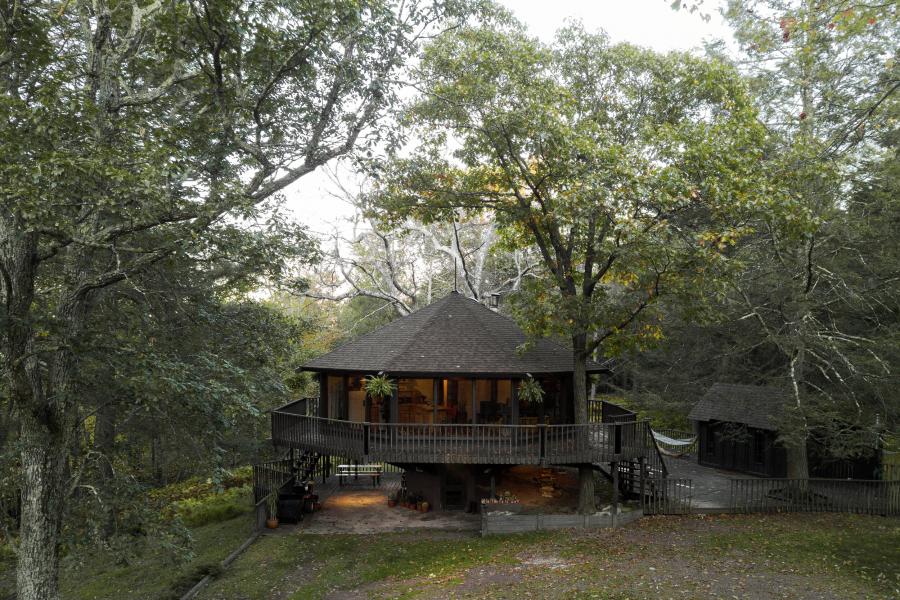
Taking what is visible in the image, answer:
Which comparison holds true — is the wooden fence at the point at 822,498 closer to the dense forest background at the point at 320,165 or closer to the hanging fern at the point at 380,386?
the dense forest background at the point at 320,165

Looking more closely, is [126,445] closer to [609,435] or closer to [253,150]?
[253,150]

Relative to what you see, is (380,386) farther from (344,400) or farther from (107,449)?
(107,449)

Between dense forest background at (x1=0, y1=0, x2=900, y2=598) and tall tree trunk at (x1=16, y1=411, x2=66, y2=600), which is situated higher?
dense forest background at (x1=0, y1=0, x2=900, y2=598)

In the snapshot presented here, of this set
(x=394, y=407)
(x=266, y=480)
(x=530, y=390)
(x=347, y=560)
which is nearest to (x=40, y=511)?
(x=347, y=560)

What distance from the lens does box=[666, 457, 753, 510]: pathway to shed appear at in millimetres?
17281

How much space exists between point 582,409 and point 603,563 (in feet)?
16.0

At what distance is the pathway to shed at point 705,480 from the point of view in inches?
680

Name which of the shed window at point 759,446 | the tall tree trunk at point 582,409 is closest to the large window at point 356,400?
the tall tree trunk at point 582,409

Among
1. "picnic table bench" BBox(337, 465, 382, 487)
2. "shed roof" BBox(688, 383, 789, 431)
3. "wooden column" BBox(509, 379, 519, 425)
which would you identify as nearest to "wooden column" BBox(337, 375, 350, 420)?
"picnic table bench" BBox(337, 465, 382, 487)

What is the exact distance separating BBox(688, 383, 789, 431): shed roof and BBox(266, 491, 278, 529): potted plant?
1588 centimetres

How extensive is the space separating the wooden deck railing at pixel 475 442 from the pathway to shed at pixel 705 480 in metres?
2.90

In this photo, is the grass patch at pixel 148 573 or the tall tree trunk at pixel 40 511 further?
the grass patch at pixel 148 573

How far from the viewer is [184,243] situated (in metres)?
9.46

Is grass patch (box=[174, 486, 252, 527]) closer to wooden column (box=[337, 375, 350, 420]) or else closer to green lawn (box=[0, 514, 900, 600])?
green lawn (box=[0, 514, 900, 600])
